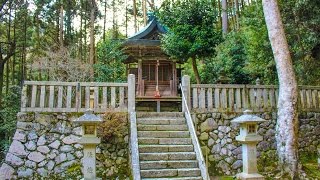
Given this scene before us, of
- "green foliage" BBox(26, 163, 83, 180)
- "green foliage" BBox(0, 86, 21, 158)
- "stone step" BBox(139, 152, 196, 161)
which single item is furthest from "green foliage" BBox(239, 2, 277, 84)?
"green foliage" BBox(0, 86, 21, 158)

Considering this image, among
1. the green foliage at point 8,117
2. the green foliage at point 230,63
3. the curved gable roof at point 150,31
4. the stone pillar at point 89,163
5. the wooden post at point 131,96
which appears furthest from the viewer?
the green foliage at point 230,63

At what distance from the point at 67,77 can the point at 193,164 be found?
23.1 ft

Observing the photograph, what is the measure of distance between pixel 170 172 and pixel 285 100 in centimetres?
312

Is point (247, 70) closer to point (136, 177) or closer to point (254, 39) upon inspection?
point (254, 39)

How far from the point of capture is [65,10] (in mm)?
18672

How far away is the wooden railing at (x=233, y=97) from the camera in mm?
8148

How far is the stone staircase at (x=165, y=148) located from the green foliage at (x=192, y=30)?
111 inches

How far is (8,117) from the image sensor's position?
38.6ft

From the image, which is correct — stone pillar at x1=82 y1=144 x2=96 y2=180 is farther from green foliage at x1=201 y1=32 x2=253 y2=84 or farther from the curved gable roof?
green foliage at x1=201 y1=32 x2=253 y2=84

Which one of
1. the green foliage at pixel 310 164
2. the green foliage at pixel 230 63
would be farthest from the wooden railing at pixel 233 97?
the green foliage at pixel 230 63

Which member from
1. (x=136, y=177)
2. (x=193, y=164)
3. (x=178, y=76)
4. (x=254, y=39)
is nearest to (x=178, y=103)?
(x=178, y=76)

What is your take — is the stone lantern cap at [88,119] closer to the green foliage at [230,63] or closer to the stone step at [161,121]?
the stone step at [161,121]

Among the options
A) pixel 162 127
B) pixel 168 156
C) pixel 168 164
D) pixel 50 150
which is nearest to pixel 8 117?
pixel 50 150

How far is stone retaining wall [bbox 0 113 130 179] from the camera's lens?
6965mm
